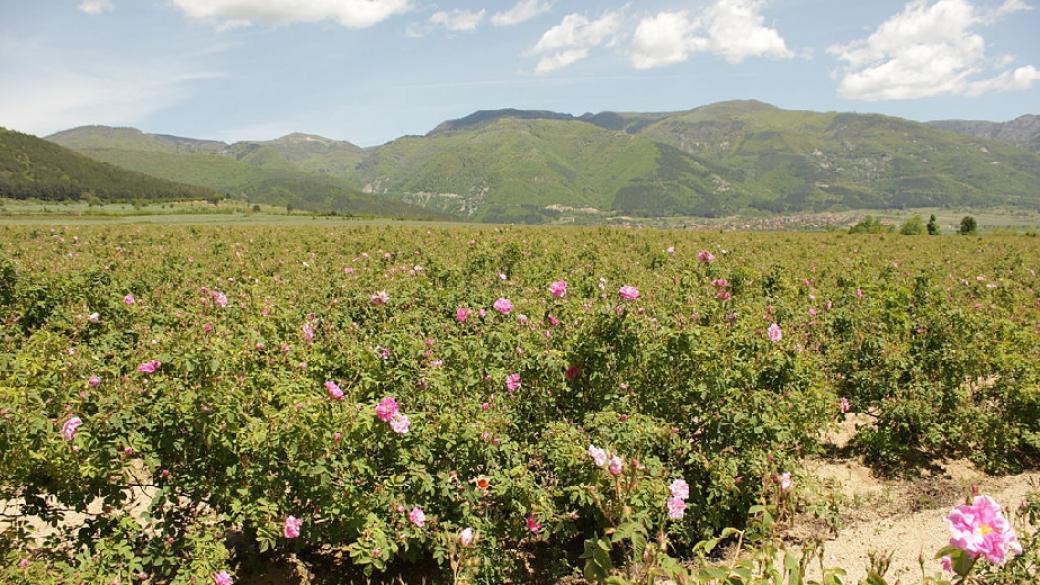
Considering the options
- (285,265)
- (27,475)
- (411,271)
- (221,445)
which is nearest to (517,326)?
(221,445)

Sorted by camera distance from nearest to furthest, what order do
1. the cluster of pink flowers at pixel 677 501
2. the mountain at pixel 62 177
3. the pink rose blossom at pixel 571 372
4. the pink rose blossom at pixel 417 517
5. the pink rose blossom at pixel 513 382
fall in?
the cluster of pink flowers at pixel 677 501 < the pink rose blossom at pixel 417 517 < the pink rose blossom at pixel 513 382 < the pink rose blossom at pixel 571 372 < the mountain at pixel 62 177

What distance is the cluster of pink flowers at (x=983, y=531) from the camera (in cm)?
175

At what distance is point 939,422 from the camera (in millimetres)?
6621

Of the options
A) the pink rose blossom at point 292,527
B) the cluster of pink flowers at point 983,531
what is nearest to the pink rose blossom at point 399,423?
the pink rose blossom at point 292,527

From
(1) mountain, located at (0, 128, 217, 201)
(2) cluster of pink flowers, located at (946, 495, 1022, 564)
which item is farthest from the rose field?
(1) mountain, located at (0, 128, 217, 201)

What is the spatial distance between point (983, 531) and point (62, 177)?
21677 cm

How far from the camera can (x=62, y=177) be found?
165000mm

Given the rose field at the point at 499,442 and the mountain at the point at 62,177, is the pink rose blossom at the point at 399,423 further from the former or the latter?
the mountain at the point at 62,177

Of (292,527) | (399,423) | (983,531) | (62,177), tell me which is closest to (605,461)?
(399,423)

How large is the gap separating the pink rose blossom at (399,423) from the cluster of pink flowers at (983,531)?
10.2 ft

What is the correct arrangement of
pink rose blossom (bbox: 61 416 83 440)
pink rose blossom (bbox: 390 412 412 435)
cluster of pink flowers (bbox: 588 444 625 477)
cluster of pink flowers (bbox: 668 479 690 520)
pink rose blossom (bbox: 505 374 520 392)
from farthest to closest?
pink rose blossom (bbox: 505 374 520 392) → pink rose blossom (bbox: 390 412 412 435) → pink rose blossom (bbox: 61 416 83 440) → cluster of pink flowers (bbox: 668 479 690 520) → cluster of pink flowers (bbox: 588 444 625 477)

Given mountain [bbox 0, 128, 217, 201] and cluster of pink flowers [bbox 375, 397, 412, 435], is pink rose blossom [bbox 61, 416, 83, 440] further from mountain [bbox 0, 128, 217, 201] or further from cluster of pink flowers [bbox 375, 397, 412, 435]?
mountain [bbox 0, 128, 217, 201]

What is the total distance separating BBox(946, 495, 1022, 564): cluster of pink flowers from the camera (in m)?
1.75

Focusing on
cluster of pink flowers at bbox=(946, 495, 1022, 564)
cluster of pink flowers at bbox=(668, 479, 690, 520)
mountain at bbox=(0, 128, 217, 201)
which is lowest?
cluster of pink flowers at bbox=(668, 479, 690, 520)
